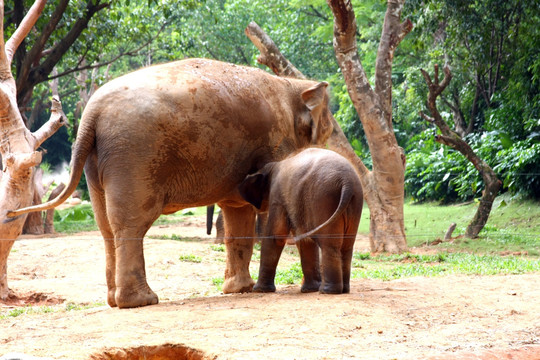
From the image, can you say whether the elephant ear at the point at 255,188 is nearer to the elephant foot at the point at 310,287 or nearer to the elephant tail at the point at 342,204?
the elephant tail at the point at 342,204

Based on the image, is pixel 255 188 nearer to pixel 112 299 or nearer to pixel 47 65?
pixel 112 299

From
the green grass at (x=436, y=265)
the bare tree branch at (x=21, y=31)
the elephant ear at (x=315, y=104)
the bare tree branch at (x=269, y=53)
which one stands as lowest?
the green grass at (x=436, y=265)

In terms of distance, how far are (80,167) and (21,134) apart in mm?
1896

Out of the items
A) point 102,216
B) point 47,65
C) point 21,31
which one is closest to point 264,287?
point 102,216

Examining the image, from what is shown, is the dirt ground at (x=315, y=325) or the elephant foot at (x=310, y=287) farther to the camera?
the elephant foot at (x=310, y=287)

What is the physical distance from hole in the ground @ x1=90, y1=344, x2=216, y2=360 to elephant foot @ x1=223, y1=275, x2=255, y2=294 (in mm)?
2539

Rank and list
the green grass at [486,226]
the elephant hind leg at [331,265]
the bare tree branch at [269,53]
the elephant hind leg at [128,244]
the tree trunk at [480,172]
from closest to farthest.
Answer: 1. the elephant hind leg at [128,244]
2. the elephant hind leg at [331,265]
3. the green grass at [486,226]
4. the bare tree branch at [269,53]
5. the tree trunk at [480,172]

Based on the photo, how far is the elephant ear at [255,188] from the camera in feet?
21.2

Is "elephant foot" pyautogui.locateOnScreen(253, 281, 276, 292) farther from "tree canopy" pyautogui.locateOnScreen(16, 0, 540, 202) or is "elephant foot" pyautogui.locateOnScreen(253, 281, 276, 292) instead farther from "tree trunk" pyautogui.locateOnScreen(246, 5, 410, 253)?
"tree trunk" pyautogui.locateOnScreen(246, 5, 410, 253)

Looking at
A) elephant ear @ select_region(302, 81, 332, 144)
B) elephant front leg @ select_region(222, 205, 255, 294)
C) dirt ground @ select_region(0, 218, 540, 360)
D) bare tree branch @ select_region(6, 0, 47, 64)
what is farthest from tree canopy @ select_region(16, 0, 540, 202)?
elephant front leg @ select_region(222, 205, 255, 294)

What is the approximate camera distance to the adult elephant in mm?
5820

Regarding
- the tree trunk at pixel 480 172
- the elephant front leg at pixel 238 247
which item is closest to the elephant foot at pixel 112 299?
the elephant front leg at pixel 238 247

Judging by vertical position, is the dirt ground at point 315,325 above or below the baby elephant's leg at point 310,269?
below

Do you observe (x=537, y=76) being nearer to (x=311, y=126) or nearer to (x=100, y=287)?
(x=311, y=126)
